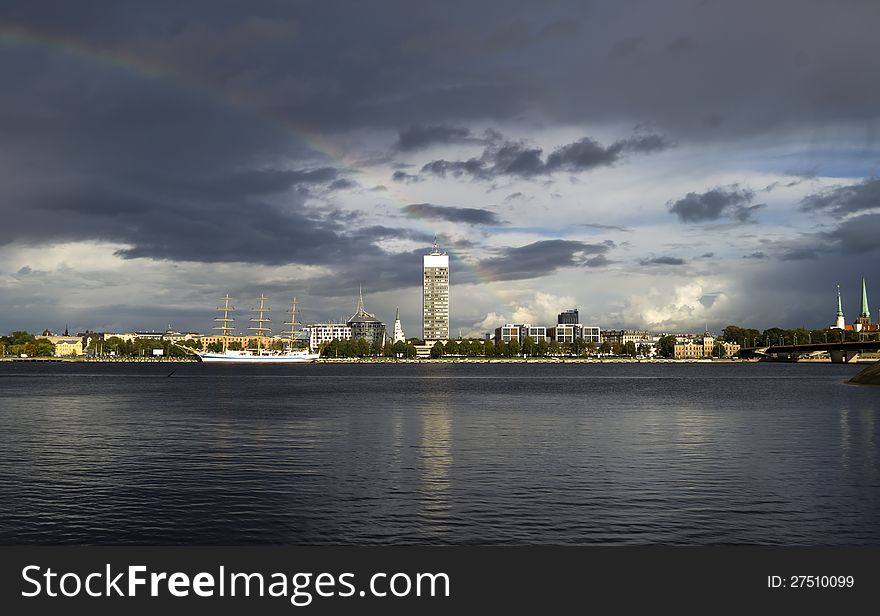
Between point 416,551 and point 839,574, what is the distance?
37.0 feet

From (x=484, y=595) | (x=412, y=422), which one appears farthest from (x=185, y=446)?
(x=484, y=595)

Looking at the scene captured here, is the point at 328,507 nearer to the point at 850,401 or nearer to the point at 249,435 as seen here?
the point at 249,435

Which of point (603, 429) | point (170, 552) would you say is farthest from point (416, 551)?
point (603, 429)

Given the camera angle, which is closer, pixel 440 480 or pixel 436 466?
pixel 440 480

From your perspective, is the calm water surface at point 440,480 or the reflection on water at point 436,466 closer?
the calm water surface at point 440,480

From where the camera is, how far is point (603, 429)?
6412 centimetres

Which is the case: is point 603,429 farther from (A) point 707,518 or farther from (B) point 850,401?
(B) point 850,401

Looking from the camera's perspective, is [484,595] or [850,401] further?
[850,401]

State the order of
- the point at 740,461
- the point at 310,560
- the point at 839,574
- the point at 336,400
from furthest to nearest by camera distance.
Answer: the point at 336,400
the point at 740,461
the point at 310,560
the point at 839,574

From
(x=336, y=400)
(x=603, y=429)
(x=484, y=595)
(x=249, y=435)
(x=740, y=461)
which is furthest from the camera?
(x=336, y=400)

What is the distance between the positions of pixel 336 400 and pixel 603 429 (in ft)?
166

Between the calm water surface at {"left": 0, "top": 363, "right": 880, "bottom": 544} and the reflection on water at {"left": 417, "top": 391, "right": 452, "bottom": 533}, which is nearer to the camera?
the calm water surface at {"left": 0, "top": 363, "right": 880, "bottom": 544}

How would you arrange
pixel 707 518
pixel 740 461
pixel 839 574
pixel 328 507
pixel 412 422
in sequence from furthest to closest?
pixel 412 422, pixel 740 461, pixel 328 507, pixel 707 518, pixel 839 574

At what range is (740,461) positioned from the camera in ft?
145
